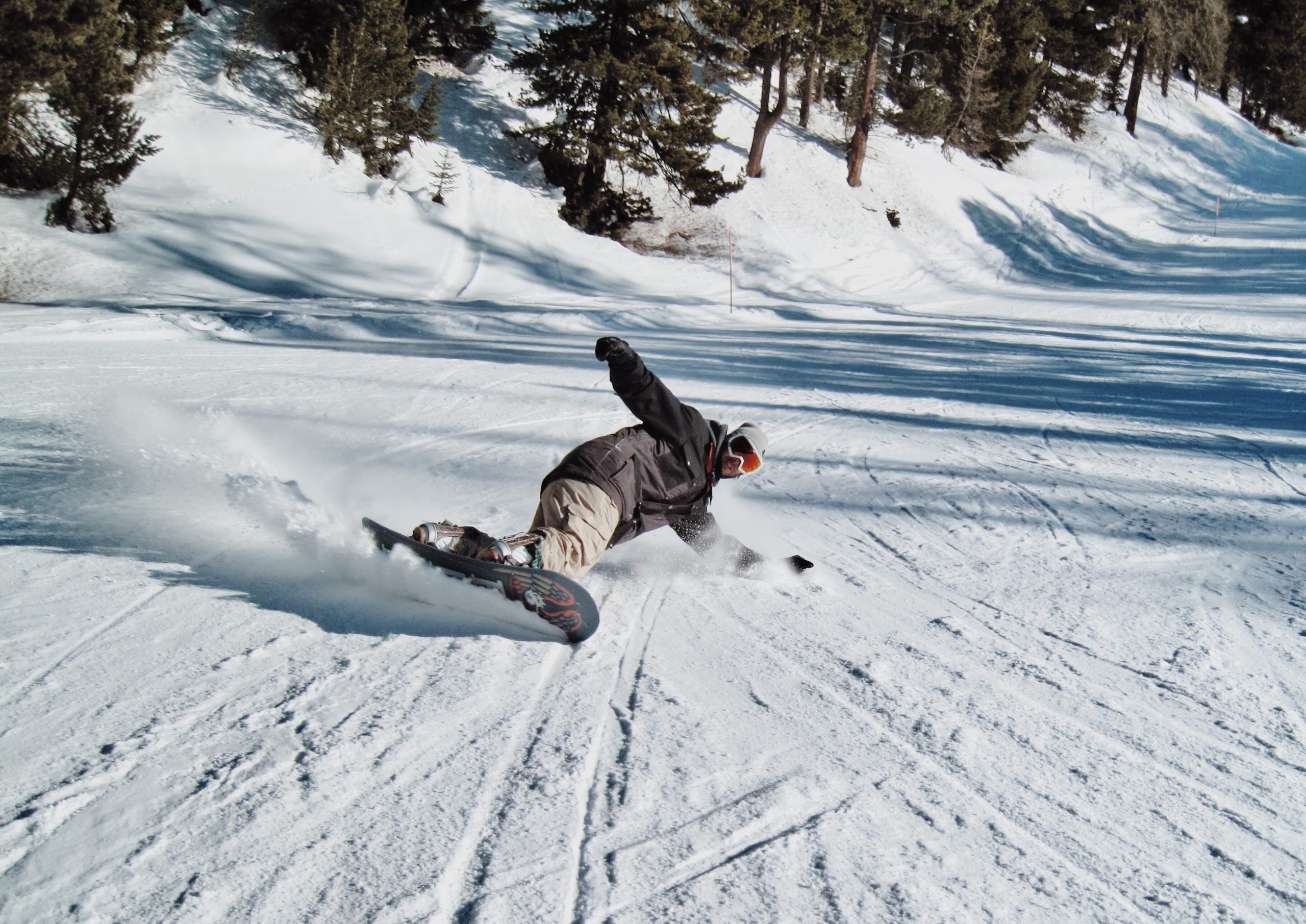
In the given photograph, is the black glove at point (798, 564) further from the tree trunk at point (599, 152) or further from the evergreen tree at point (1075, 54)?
the evergreen tree at point (1075, 54)

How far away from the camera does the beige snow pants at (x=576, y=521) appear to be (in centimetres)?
410

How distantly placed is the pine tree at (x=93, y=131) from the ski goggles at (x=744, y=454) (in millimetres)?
13267

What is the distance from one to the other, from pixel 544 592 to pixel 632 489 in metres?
0.77

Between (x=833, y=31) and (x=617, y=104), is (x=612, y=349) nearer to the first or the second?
(x=617, y=104)

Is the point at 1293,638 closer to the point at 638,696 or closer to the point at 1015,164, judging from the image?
the point at 638,696

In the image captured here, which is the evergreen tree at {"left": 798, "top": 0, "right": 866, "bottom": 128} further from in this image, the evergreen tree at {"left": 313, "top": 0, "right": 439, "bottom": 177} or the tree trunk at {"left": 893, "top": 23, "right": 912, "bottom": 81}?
the tree trunk at {"left": 893, "top": 23, "right": 912, "bottom": 81}

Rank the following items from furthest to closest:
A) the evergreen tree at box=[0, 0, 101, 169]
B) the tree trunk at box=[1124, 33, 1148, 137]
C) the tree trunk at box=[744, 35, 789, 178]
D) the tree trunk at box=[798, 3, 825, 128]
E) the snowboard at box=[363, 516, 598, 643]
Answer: the tree trunk at box=[1124, 33, 1148, 137] → the tree trunk at box=[798, 3, 825, 128] → the tree trunk at box=[744, 35, 789, 178] → the evergreen tree at box=[0, 0, 101, 169] → the snowboard at box=[363, 516, 598, 643]

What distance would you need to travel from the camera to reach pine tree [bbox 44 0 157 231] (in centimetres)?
1345

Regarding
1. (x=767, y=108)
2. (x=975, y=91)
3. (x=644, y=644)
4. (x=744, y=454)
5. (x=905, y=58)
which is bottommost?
(x=644, y=644)

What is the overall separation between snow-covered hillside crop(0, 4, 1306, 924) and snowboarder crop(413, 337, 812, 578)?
0.94ft

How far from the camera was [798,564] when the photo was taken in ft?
15.6

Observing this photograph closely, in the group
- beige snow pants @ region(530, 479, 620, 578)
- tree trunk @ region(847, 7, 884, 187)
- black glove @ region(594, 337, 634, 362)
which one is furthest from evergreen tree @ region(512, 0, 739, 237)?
beige snow pants @ region(530, 479, 620, 578)

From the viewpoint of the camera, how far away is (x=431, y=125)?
63.7 ft

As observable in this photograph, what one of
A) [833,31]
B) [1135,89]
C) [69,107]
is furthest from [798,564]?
[1135,89]
